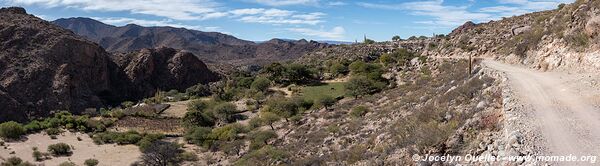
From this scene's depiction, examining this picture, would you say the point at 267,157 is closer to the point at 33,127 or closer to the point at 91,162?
the point at 91,162

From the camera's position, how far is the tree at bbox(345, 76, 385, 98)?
43750mm

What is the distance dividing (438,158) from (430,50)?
1722 inches

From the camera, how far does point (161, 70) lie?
110m

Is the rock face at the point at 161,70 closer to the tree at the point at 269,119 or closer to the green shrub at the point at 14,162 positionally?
the green shrub at the point at 14,162

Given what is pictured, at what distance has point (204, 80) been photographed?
11306 cm

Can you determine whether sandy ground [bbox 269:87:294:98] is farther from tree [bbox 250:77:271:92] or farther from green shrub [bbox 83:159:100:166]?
green shrub [bbox 83:159:100:166]

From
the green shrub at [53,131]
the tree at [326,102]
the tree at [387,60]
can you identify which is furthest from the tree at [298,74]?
the green shrub at [53,131]

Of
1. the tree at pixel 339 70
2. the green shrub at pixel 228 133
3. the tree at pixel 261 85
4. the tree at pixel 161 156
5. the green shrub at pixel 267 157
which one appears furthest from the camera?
the tree at pixel 339 70

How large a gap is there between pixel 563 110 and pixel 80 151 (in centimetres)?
3959

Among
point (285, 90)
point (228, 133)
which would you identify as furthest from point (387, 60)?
point (228, 133)

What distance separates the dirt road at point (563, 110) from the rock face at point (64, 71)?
243 ft

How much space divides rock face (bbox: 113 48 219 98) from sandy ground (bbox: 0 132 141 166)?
5916cm

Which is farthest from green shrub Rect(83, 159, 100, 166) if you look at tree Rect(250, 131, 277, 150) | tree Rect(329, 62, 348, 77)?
tree Rect(329, 62, 348, 77)

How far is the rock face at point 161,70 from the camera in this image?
4168 inches
